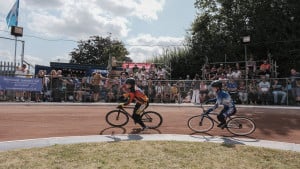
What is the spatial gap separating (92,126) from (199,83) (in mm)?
10658

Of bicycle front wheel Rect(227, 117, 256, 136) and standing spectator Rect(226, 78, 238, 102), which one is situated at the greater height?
standing spectator Rect(226, 78, 238, 102)

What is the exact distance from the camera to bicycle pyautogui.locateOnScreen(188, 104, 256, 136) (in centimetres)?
1060

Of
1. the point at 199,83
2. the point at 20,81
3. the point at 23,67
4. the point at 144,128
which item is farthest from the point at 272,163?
the point at 23,67

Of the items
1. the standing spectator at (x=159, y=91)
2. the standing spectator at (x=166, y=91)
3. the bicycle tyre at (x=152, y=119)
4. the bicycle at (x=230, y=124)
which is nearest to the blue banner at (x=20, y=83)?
the standing spectator at (x=159, y=91)

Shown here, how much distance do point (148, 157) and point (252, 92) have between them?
13.4 meters

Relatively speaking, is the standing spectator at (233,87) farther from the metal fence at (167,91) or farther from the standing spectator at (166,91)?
the standing spectator at (166,91)

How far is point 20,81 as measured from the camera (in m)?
20.0

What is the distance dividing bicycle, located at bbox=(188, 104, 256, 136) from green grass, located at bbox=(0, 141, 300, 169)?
6.57 ft

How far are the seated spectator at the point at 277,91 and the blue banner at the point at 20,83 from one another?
13682 millimetres

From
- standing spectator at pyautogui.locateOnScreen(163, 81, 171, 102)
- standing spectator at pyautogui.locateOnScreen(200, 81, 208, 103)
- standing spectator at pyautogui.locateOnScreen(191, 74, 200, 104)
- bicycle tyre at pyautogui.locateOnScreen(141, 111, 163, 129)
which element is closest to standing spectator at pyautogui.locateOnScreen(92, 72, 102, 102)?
standing spectator at pyautogui.locateOnScreen(163, 81, 171, 102)

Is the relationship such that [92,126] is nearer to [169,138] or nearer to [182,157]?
[169,138]

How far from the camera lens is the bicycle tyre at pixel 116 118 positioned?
11.9m

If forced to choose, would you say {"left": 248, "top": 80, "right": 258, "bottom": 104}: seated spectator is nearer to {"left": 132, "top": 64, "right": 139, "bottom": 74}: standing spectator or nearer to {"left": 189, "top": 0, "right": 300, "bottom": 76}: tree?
{"left": 132, "top": 64, "right": 139, "bottom": 74}: standing spectator

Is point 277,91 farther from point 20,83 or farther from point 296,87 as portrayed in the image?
point 20,83
